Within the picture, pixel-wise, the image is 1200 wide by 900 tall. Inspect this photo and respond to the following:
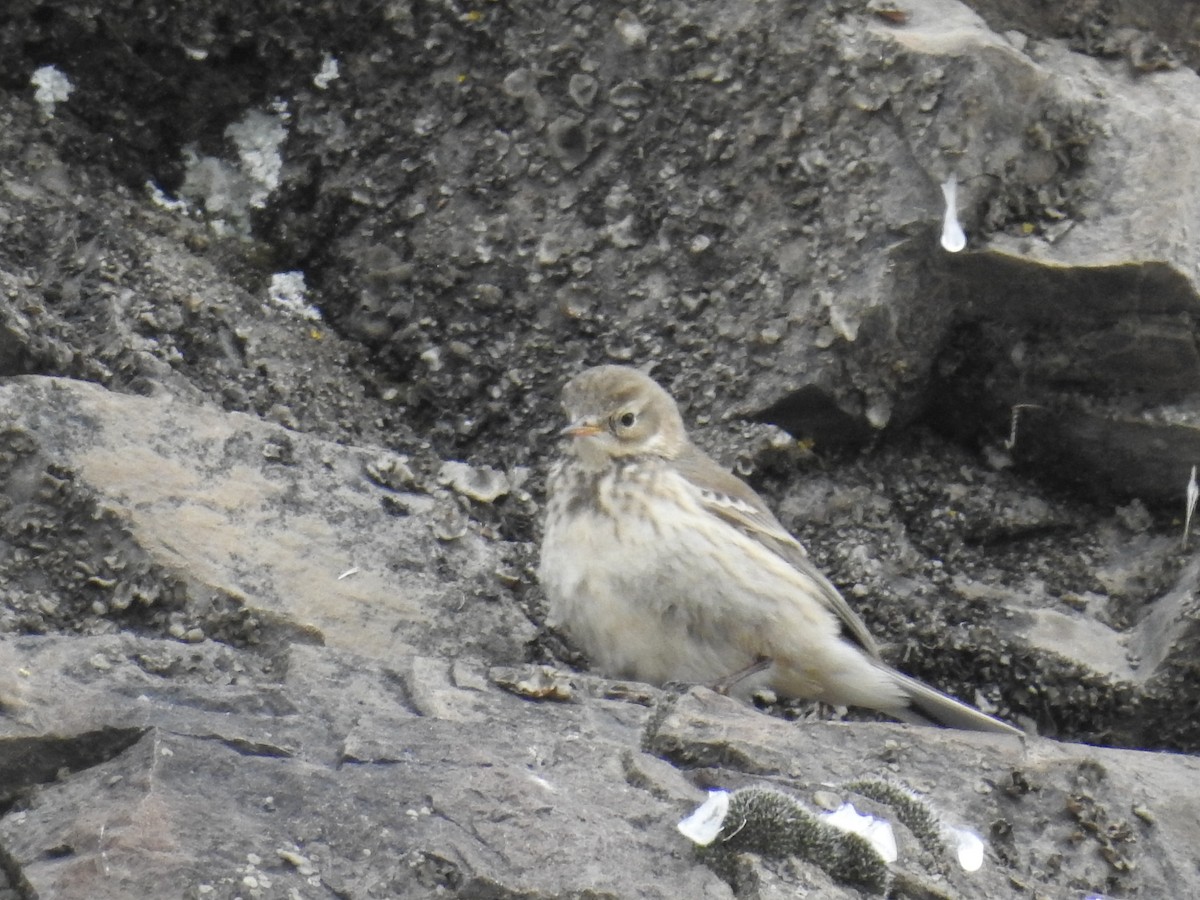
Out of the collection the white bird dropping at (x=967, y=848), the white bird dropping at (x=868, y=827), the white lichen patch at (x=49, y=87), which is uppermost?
the white lichen patch at (x=49, y=87)

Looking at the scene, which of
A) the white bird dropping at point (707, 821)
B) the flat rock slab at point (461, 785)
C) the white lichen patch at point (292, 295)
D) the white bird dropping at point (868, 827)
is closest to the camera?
the flat rock slab at point (461, 785)

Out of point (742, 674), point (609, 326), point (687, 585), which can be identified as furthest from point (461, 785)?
point (609, 326)

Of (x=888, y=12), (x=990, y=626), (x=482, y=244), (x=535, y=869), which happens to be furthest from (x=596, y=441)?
(x=535, y=869)

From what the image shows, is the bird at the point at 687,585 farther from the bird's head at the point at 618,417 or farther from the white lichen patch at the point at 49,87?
the white lichen patch at the point at 49,87

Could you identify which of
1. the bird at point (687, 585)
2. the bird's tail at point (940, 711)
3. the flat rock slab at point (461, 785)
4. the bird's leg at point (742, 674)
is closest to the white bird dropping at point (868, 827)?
the flat rock slab at point (461, 785)

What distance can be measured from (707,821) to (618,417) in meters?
2.34

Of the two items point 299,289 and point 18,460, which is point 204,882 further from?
point 299,289

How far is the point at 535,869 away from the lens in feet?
13.8

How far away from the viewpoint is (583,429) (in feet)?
21.5

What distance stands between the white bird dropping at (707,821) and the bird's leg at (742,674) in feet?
5.76

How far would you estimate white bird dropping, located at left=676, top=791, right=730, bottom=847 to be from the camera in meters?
4.40

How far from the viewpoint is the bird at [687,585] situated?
6270 mm

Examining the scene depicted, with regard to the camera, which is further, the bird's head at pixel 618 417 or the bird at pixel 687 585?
the bird's head at pixel 618 417

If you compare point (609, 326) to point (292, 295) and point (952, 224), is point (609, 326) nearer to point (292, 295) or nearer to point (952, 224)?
point (292, 295)
